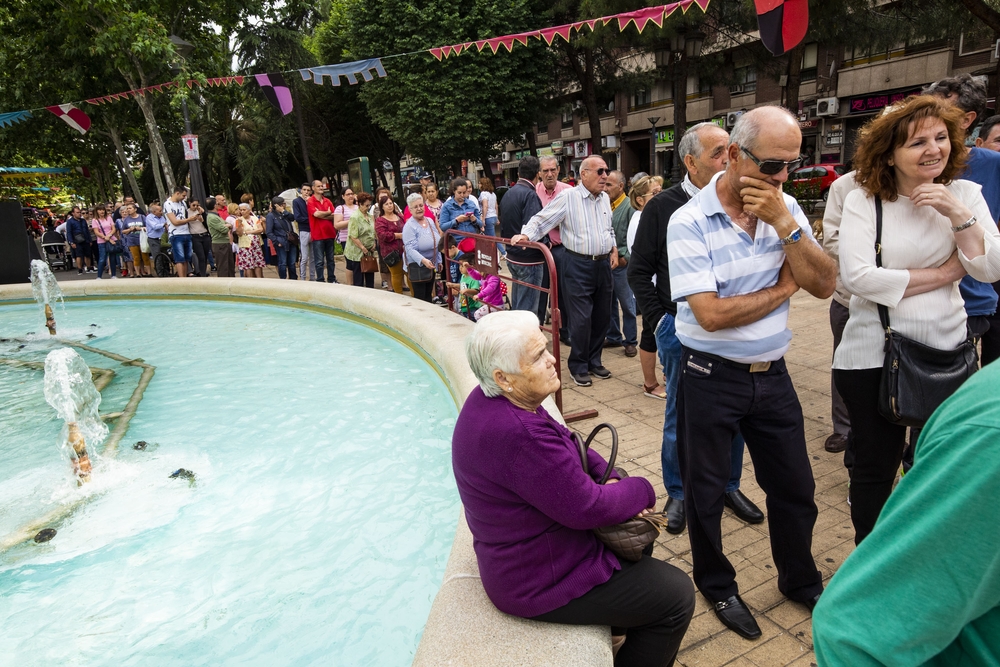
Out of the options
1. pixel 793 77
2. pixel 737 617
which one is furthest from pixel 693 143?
pixel 793 77

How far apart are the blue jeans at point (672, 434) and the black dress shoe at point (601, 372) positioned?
218 centimetres

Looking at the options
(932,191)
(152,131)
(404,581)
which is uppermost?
(152,131)

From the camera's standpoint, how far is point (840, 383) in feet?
8.78

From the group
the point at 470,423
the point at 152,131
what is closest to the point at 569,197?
the point at 470,423

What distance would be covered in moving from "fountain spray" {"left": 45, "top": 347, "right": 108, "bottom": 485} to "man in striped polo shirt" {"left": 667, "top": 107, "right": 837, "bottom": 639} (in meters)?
3.98

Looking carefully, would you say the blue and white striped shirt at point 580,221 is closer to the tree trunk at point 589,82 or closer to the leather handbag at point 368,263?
the leather handbag at point 368,263

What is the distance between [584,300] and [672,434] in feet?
7.32

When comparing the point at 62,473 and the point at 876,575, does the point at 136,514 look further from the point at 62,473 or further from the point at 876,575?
the point at 876,575

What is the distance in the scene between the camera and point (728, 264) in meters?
2.41

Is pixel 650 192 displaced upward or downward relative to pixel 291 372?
upward

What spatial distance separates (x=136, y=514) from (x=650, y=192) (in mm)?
4567

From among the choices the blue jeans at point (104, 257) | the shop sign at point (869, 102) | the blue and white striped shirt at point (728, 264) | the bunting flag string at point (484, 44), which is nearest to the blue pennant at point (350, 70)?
the bunting flag string at point (484, 44)

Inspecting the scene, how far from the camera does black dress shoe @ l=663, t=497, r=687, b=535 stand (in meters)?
3.30

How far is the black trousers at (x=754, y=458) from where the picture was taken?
2.48m
